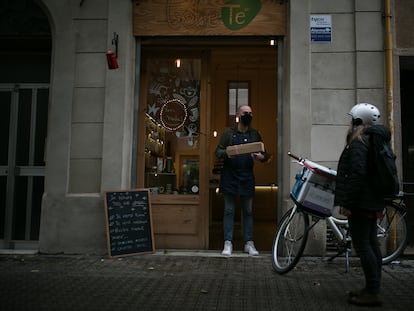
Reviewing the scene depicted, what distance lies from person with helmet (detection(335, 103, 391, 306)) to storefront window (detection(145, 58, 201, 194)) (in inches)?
126

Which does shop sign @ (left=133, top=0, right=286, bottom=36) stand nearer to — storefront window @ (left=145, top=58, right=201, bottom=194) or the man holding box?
storefront window @ (left=145, top=58, right=201, bottom=194)

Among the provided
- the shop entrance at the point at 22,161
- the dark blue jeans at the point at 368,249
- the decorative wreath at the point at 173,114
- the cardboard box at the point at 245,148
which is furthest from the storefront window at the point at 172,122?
the dark blue jeans at the point at 368,249

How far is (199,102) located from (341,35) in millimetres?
2293

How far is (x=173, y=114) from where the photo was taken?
22.8 ft

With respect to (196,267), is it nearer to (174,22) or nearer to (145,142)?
(145,142)

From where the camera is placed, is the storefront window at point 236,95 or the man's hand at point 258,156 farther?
the storefront window at point 236,95

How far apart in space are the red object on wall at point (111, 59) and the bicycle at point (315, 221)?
280cm

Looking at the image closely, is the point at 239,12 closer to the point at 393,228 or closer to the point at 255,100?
the point at 393,228

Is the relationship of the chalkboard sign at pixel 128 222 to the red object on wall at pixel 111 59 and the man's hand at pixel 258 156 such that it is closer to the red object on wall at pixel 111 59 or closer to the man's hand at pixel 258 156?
the man's hand at pixel 258 156

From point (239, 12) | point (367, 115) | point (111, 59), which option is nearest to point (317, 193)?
point (367, 115)

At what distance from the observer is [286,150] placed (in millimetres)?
6332

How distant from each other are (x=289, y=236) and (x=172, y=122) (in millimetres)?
2677

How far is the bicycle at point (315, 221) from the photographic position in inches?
192

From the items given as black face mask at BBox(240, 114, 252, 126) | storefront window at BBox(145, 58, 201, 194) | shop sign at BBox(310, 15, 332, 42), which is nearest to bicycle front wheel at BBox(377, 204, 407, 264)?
black face mask at BBox(240, 114, 252, 126)
